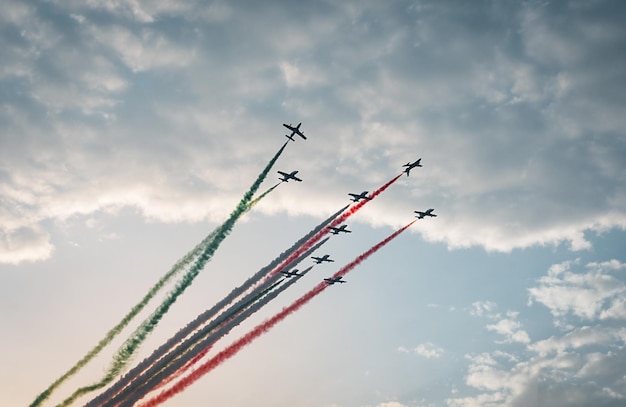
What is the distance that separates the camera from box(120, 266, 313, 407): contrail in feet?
227

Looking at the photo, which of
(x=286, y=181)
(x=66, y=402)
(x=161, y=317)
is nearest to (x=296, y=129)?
(x=286, y=181)

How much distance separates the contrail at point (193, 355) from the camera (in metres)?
69.1

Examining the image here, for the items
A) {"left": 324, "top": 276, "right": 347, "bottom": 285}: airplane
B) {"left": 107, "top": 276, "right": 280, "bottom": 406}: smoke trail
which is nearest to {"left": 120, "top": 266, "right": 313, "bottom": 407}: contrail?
{"left": 107, "top": 276, "right": 280, "bottom": 406}: smoke trail

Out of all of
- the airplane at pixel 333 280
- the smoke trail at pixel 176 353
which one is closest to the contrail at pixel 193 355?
the smoke trail at pixel 176 353

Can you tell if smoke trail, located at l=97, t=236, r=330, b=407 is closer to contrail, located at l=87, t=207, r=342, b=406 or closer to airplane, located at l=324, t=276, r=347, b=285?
contrail, located at l=87, t=207, r=342, b=406

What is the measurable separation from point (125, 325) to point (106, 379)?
926 centimetres

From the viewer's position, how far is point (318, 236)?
83688mm

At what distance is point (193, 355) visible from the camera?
71.1 m

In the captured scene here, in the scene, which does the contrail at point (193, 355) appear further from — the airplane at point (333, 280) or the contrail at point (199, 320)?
the airplane at point (333, 280)

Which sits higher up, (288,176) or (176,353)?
(288,176)

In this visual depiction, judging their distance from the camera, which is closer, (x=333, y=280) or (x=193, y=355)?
(x=193, y=355)

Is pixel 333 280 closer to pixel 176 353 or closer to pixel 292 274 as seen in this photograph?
pixel 292 274

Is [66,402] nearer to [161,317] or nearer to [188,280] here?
[161,317]

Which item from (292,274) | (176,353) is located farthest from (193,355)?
Answer: (292,274)
